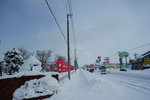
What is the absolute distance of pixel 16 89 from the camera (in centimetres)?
564

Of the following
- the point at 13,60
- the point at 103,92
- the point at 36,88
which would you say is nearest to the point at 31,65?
the point at 13,60

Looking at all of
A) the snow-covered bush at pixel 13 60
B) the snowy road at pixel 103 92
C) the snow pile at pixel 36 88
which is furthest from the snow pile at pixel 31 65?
the snow pile at pixel 36 88

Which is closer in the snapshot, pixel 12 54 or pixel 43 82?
pixel 43 82

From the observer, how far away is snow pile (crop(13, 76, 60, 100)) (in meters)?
5.58

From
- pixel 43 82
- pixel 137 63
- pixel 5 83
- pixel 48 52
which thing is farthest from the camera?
pixel 48 52

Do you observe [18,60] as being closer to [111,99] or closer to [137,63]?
[111,99]

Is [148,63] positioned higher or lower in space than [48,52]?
lower

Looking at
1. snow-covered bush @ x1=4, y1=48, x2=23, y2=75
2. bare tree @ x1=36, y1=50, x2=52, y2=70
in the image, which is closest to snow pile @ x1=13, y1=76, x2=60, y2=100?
snow-covered bush @ x1=4, y1=48, x2=23, y2=75

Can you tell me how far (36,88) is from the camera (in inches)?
240

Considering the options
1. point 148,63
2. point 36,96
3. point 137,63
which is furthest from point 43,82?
point 137,63

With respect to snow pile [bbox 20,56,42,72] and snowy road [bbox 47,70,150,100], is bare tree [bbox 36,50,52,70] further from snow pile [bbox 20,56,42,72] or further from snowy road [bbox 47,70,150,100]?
snowy road [bbox 47,70,150,100]

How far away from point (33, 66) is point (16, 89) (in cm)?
2939

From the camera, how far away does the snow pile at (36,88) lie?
558 centimetres

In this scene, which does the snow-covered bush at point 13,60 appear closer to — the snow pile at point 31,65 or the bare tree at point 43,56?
the snow pile at point 31,65
